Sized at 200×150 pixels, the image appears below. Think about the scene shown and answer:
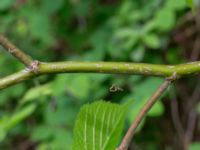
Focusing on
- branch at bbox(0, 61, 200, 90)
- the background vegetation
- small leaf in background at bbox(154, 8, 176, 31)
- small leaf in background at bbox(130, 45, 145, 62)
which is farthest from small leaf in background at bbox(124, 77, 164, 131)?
branch at bbox(0, 61, 200, 90)

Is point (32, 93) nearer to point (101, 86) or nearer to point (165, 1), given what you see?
point (101, 86)

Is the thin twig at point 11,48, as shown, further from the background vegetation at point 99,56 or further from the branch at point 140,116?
the background vegetation at point 99,56

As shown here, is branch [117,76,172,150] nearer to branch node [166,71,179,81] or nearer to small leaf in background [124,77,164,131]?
branch node [166,71,179,81]

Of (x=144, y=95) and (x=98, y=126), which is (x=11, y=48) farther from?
(x=144, y=95)

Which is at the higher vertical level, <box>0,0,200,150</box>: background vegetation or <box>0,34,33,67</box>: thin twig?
<box>0,0,200,150</box>: background vegetation

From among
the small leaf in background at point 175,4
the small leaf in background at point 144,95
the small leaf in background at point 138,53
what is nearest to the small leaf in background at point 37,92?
the small leaf in background at point 144,95

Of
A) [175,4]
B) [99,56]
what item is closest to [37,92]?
[99,56]

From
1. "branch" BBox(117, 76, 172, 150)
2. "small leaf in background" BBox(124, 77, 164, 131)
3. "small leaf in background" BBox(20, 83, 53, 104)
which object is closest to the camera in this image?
"branch" BBox(117, 76, 172, 150)
